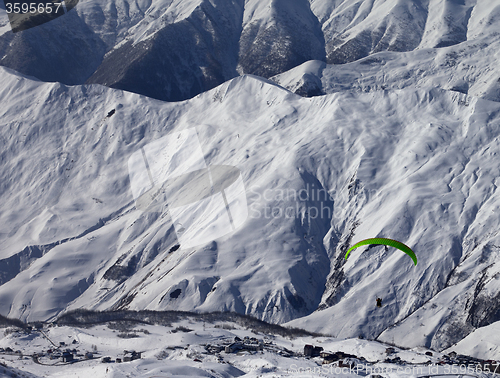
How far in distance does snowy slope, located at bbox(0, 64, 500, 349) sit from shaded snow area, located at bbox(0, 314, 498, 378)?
1453 cm

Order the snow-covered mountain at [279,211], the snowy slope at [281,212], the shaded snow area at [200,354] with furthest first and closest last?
the snowy slope at [281,212], the snow-covered mountain at [279,211], the shaded snow area at [200,354]

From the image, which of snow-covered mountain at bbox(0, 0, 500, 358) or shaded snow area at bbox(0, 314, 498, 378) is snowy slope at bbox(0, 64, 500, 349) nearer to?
snow-covered mountain at bbox(0, 0, 500, 358)

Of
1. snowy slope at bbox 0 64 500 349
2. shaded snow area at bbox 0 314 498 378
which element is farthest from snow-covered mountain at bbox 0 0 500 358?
shaded snow area at bbox 0 314 498 378

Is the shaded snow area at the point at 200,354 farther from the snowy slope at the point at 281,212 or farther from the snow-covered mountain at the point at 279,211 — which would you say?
the snow-covered mountain at the point at 279,211

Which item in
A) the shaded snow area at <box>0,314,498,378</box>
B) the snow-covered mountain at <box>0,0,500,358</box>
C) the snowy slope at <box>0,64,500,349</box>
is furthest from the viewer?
the snowy slope at <box>0,64,500,349</box>

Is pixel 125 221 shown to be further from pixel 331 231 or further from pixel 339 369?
pixel 339 369

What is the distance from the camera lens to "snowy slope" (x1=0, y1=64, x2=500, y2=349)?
122 metres

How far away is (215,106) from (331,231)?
54.4m

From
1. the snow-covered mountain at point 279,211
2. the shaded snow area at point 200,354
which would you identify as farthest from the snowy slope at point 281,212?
the shaded snow area at point 200,354

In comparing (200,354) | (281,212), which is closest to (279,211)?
(281,212)

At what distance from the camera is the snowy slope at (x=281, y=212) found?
121750mm

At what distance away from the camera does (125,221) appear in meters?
154

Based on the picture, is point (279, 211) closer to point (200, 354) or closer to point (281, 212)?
point (281, 212)

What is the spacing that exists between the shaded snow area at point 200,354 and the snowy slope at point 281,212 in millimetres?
14533
